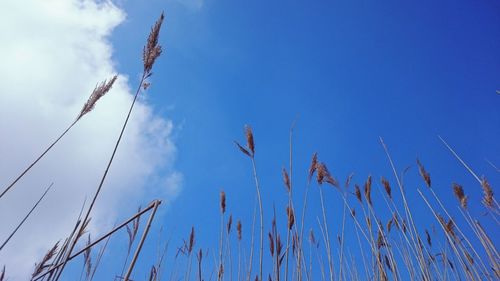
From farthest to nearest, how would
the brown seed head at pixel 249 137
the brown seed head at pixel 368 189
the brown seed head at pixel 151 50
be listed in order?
the brown seed head at pixel 368 189, the brown seed head at pixel 249 137, the brown seed head at pixel 151 50

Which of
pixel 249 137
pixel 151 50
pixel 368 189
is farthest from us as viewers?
pixel 368 189

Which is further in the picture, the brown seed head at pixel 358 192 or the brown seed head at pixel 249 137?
the brown seed head at pixel 358 192

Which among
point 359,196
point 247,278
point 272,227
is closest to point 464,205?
point 359,196

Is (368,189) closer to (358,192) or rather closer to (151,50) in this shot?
(358,192)

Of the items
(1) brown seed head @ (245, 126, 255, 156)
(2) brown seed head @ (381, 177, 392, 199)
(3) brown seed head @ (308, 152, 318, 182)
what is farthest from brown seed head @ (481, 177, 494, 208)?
(1) brown seed head @ (245, 126, 255, 156)

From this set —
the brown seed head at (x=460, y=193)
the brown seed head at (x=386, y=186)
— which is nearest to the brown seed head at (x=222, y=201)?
the brown seed head at (x=386, y=186)

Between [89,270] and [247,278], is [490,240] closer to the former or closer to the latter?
[247,278]

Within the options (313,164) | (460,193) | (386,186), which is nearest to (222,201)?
(313,164)

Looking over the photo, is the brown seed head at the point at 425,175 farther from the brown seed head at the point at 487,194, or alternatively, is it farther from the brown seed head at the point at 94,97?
the brown seed head at the point at 94,97

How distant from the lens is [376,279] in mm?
2646

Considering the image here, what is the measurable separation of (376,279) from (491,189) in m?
1.10

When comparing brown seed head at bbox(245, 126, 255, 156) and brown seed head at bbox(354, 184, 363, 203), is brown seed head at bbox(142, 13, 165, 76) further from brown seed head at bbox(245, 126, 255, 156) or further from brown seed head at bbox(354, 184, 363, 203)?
brown seed head at bbox(354, 184, 363, 203)

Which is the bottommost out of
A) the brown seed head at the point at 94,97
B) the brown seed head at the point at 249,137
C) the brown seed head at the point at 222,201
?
the brown seed head at the point at 94,97

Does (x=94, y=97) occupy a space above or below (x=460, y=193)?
below
